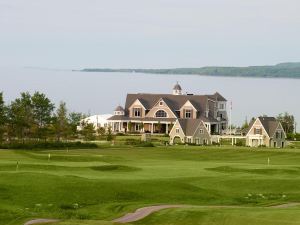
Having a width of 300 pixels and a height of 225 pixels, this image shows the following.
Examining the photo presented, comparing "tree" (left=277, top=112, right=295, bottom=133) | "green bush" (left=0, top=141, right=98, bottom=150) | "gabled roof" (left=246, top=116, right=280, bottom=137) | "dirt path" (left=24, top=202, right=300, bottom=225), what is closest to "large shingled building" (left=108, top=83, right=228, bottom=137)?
"tree" (left=277, top=112, right=295, bottom=133)

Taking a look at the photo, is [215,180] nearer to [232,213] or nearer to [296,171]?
[296,171]

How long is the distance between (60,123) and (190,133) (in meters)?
20.0

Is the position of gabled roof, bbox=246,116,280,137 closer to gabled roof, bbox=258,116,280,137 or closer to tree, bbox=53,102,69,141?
gabled roof, bbox=258,116,280,137

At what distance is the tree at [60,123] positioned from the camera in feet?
307

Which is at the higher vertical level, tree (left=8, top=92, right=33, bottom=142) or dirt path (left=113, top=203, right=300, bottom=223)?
tree (left=8, top=92, right=33, bottom=142)

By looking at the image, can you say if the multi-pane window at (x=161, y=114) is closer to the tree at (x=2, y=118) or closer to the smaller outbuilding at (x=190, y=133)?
the smaller outbuilding at (x=190, y=133)

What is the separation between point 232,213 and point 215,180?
1529cm

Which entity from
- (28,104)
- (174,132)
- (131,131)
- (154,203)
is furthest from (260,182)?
(131,131)

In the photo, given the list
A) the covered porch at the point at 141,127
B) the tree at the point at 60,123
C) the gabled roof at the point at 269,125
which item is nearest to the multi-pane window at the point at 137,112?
the covered porch at the point at 141,127

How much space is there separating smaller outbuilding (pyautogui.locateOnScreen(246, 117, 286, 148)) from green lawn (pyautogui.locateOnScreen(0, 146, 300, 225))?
41.9 m

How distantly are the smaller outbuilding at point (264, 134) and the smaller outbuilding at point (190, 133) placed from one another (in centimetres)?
604

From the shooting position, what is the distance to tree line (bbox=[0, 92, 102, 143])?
88.4m

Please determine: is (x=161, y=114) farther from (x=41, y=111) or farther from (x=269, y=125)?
(x=41, y=111)

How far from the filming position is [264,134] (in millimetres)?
104000
